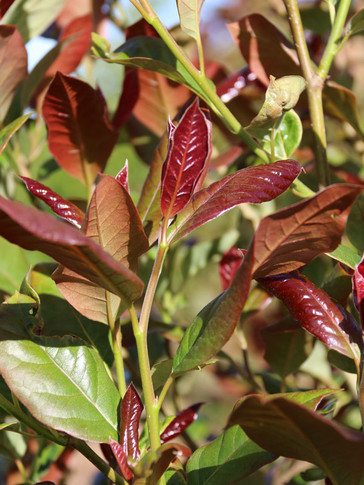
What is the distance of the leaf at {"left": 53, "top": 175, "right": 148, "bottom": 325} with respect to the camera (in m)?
0.57

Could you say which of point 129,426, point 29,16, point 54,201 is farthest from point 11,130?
point 29,16

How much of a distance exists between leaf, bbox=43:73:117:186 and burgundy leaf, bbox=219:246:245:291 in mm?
279

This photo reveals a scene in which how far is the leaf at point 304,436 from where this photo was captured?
18.8 inches

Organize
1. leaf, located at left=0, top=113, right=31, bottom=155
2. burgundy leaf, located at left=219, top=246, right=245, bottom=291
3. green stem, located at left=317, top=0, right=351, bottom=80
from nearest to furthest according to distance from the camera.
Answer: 1. leaf, located at left=0, top=113, right=31, bottom=155
2. green stem, located at left=317, top=0, right=351, bottom=80
3. burgundy leaf, located at left=219, top=246, right=245, bottom=291

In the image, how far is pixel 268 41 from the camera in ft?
3.15

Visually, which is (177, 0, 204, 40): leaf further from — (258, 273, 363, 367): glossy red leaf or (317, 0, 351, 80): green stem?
(258, 273, 363, 367): glossy red leaf

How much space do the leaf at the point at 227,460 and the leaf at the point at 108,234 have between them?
213mm

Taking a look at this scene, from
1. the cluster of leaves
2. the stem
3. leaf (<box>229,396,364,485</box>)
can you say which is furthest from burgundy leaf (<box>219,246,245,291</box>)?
leaf (<box>229,396,364,485</box>)

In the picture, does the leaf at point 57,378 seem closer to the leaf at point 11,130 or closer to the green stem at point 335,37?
the leaf at point 11,130

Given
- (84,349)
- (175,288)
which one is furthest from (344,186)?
(175,288)

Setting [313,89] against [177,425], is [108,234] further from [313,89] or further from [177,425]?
[313,89]

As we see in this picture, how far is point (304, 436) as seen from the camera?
509mm

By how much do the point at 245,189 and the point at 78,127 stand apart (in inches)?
18.3

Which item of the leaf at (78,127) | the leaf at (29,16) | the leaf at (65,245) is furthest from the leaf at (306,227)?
the leaf at (29,16)
